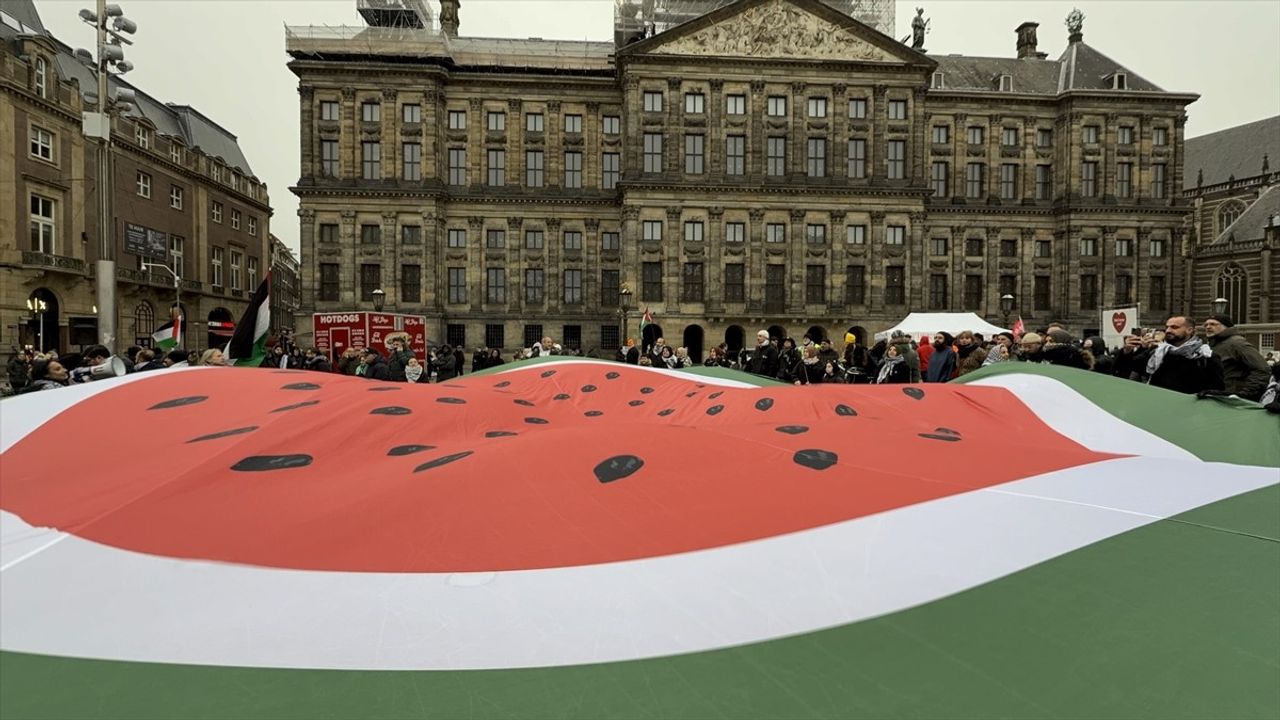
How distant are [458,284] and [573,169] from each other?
10290 millimetres

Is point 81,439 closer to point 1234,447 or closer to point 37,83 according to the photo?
point 1234,447

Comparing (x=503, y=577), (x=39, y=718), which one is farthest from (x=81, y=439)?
(x=503, y=577)

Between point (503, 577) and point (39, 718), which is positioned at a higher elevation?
point (503, 577)

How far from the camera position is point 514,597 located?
1.91 m

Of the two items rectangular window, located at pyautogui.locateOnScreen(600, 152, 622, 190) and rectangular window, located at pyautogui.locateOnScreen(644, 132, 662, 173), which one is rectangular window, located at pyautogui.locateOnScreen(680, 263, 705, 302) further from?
rectangular window, located at pyautogui.locateOnScreen(600, 152, 622, 190)

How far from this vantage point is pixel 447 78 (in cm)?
3897

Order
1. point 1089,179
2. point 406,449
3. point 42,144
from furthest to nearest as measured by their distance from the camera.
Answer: point 1089,179, point 42,144, point 406,449

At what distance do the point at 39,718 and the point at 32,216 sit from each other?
42267 mm

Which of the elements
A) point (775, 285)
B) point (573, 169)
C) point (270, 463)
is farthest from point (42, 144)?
point (270, 463)

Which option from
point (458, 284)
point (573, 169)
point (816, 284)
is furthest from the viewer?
point (573, 169)

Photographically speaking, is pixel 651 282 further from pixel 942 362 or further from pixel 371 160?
pixel 942 362

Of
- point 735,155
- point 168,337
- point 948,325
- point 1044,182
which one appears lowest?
point 168,337

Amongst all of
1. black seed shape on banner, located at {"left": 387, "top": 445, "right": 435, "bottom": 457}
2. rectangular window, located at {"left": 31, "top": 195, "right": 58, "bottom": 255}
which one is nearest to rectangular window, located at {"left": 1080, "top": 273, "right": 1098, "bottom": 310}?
black seed shape on banner, located at {"left": 387, "top": 445, "right": 435, "bottom": 457}

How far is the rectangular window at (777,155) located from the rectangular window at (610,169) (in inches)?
366
